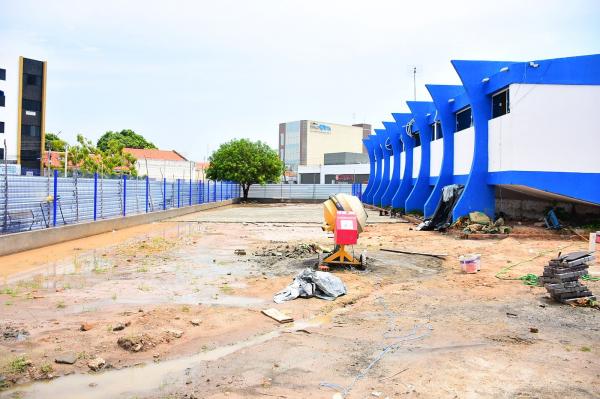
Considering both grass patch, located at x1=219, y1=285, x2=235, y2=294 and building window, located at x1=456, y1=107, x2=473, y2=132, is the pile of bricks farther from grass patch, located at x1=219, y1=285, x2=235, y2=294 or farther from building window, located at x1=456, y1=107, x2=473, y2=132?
building window, located at x1=456, y1=107, x2=473, y2=132

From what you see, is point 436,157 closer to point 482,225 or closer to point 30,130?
point 482,225

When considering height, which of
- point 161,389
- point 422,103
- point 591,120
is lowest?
point 161,389

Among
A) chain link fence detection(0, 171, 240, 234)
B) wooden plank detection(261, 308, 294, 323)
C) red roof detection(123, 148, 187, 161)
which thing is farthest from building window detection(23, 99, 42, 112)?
wooden plank detection(261, 308, 294, 323)

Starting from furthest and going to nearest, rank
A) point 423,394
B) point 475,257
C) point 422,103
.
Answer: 1. point 422,103
2. point 475,257
3. point 423,394

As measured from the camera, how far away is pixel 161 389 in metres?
4.32

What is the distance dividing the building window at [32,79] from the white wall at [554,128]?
44.0m

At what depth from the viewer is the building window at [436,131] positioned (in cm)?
2672

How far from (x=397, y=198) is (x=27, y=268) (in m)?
24.0

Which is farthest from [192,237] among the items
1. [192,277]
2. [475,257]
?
[475,257]

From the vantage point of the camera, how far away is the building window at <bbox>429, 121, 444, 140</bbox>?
26.7 metres

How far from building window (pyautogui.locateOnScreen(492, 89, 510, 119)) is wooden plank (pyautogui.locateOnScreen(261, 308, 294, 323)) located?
13.8m

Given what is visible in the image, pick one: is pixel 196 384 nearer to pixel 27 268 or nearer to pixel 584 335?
pixel 584 335

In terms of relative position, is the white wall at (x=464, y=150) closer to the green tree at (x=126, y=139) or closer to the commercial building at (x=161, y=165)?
the commercial building at (x=161, y=165)

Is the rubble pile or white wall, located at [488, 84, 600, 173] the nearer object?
white wall, located at [488, 84, 600, 173]
